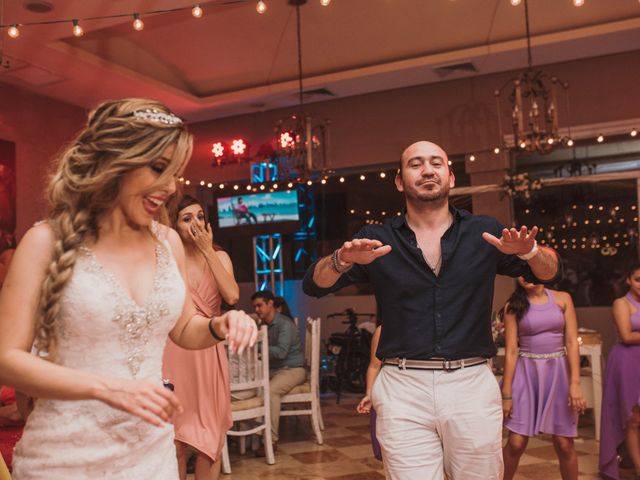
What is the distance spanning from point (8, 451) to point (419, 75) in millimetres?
6381

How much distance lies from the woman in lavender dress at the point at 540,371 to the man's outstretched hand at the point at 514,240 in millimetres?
1775

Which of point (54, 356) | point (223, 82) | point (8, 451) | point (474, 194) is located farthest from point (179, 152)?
point (223, 82)

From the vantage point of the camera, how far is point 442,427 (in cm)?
254

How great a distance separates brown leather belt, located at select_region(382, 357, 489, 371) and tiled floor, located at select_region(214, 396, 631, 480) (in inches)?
98.1

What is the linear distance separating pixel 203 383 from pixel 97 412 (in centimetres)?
229

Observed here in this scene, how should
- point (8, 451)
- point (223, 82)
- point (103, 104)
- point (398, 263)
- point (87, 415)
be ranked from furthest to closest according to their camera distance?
point (223, 82) → point (8, 451) → point (398, 263) → point (103, 104) → point (87, 415)

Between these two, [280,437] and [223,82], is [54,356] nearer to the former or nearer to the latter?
[280,437]

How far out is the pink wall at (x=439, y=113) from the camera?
7.84 metres

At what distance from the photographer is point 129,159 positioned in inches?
59.7

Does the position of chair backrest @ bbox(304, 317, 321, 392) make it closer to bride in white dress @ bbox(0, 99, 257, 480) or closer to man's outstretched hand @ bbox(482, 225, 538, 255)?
man's outstretched hand @ bbox(482, 225, 538, 255)

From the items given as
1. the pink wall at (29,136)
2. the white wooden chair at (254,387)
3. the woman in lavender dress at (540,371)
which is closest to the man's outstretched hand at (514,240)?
the woman in lavender dress at (540,371)

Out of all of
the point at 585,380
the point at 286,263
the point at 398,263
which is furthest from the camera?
the point at 286,263

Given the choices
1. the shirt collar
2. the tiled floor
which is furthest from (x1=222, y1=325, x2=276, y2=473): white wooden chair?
the shirt collar

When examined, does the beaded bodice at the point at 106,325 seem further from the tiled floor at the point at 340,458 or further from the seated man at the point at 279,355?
the seated man at the point at 279,355
